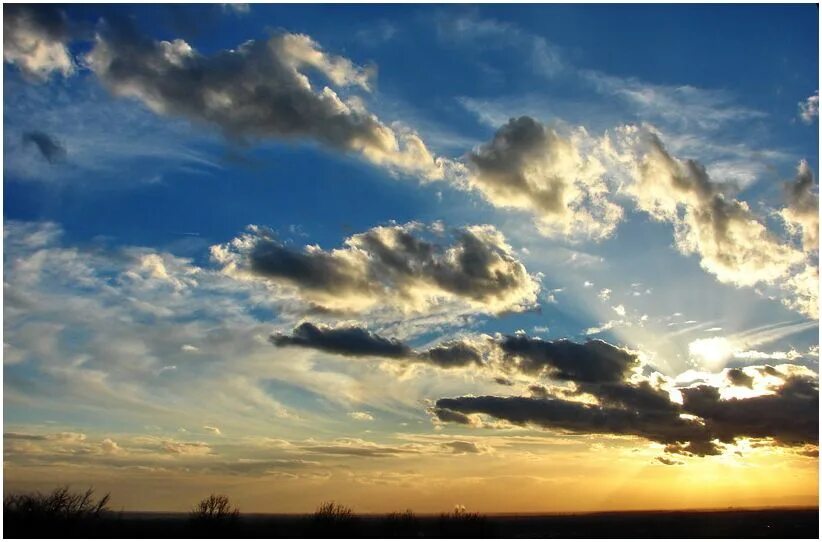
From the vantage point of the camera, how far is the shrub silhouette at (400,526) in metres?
118

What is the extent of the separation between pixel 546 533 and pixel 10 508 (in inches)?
5966

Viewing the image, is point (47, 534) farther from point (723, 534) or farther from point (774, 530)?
point (774, 530)

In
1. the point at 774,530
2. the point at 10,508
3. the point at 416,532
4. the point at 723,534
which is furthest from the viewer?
the point at 774,530

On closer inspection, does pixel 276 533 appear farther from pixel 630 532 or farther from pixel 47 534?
pixel 630 532

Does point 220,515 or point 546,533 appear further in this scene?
point 546,533

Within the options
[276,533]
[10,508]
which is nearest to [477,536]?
[276,533]

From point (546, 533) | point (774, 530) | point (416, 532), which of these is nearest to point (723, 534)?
point (774, 530)

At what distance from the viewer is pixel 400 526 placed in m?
121

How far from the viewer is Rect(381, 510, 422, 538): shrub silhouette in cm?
11825

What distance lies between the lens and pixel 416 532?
120 m

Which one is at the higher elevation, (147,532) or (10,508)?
(10,508)

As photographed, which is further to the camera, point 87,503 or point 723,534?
point 723,534

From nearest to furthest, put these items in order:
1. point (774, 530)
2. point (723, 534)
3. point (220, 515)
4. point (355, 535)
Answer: point (220, 515)
point (355, 535)
point (723, 534)
point (774, 530)

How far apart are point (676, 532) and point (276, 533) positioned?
362 feet
